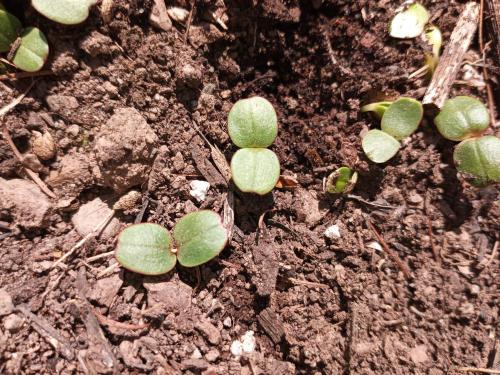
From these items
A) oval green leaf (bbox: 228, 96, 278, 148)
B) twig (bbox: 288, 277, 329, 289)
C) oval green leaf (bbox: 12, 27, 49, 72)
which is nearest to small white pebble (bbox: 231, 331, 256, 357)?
twig (bbox: 288, 277, 329, 289)

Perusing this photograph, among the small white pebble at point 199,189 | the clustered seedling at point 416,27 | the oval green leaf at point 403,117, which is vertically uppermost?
the clustered seedling at point 416,27

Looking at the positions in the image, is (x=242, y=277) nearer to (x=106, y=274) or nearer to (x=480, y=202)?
(x=106, y=274)

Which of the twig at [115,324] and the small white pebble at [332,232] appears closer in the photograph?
the twig at [115,324]

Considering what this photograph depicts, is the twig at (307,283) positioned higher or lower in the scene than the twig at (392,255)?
lower

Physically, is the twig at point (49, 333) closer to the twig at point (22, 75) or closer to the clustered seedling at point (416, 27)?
the twig at point (22, 75)

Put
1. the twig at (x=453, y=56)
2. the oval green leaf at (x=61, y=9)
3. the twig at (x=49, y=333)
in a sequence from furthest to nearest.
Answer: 1. the twig at (x=453, y=56)
2. the twig at (x=49, y=333)
3. the oval green leaf at (x=61, y=9)


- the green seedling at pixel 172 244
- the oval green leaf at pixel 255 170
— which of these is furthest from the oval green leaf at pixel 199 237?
the oval green leaf at pixel 255 170

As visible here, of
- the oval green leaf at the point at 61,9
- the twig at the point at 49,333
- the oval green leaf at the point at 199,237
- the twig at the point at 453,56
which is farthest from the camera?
the twig at the point at 453,56

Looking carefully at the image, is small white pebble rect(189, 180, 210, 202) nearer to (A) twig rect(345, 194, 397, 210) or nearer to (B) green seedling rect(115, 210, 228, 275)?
(B) green seedling rect(115, 210, 228, 275)

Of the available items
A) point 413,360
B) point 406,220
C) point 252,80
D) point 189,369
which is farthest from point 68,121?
point 413,360
